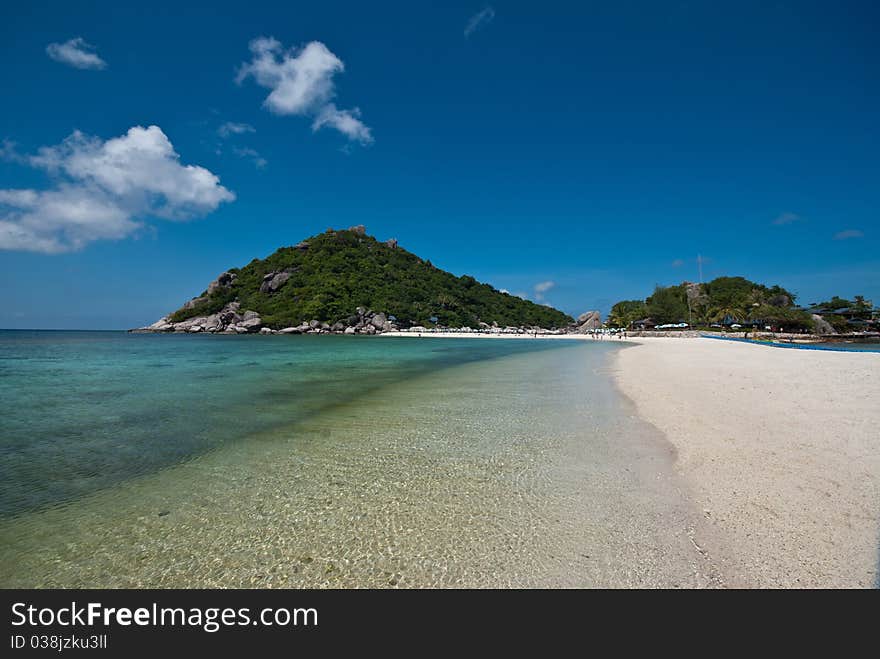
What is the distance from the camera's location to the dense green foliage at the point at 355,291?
106 meters

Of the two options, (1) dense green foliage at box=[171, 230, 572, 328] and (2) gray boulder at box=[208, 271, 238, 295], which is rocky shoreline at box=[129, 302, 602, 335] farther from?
(2) gray boulder at box=[208, 271, 238, 295]

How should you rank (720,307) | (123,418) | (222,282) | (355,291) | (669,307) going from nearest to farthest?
(123,418) → (720,307) → (669,307) → (355,291) → (222,282)

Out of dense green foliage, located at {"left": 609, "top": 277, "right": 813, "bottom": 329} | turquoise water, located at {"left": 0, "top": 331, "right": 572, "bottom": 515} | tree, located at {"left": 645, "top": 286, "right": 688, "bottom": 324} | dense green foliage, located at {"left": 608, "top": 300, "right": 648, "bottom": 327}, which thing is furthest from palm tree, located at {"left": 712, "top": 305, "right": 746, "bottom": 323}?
turquoise water, located at {"left": 0, "top": 331, "right": 572, "bottom": 515}

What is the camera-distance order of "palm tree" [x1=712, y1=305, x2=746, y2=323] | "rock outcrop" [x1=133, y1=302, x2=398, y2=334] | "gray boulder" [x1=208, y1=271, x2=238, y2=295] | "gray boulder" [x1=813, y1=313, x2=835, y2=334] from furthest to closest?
"gray boulder" [x1=208, y1=271, x2=238, y2=295] < "rock outcrop" [x1=133, y1=302, x2=398, y2=334] < "palm tree" [x1=712, y1=305, x2=746, y2=323] < "gray boulder" [x1=813, y1=313, x2=835, y2=334]

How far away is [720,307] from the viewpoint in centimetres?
8206

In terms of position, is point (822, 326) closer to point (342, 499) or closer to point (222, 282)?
point (342, 499)

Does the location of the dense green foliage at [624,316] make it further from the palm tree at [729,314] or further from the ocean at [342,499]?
the ocean at [342,499]

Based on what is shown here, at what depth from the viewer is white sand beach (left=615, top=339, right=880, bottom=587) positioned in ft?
11.1

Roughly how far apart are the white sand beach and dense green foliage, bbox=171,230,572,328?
10071 cm

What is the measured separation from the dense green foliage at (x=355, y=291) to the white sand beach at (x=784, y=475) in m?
101

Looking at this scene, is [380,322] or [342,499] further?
[380,322]

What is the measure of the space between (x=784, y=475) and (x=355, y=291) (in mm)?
114003

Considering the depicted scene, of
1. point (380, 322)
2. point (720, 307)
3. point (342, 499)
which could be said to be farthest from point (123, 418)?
point (720, 307)
